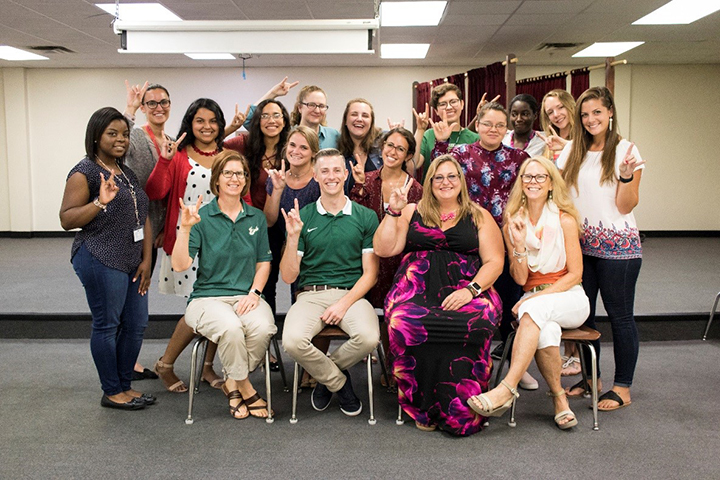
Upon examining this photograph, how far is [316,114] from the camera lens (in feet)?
12.2

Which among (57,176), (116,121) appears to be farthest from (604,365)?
(57,176)

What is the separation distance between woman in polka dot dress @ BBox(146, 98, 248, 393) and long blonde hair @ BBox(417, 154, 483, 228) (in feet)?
3.82

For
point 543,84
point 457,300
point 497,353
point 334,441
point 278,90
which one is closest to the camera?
point 334,441

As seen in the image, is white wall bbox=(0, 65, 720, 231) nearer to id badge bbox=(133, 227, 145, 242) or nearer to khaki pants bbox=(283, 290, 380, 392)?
id badge bbox=(133, 227, 145, 242)

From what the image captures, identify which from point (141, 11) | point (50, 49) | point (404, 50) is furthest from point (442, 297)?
point (50, 49)

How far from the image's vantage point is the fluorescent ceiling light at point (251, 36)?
3689 millimetres

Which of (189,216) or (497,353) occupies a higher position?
(189,216)

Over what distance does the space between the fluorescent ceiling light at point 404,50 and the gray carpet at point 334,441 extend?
18.7 ft

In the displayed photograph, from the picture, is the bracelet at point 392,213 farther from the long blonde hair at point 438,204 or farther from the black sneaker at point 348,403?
the black sneaker at point 348,403

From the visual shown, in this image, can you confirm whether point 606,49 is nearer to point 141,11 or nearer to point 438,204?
point 141,11

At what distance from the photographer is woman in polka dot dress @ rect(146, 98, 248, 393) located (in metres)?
3.37

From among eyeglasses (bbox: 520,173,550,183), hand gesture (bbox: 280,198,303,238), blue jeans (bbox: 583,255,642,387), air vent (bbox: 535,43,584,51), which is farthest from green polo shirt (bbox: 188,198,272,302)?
air vent (bbox: 535,43,584,51)

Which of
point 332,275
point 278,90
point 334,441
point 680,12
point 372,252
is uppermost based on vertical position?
point 680,12

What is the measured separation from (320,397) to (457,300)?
89 centimetres
